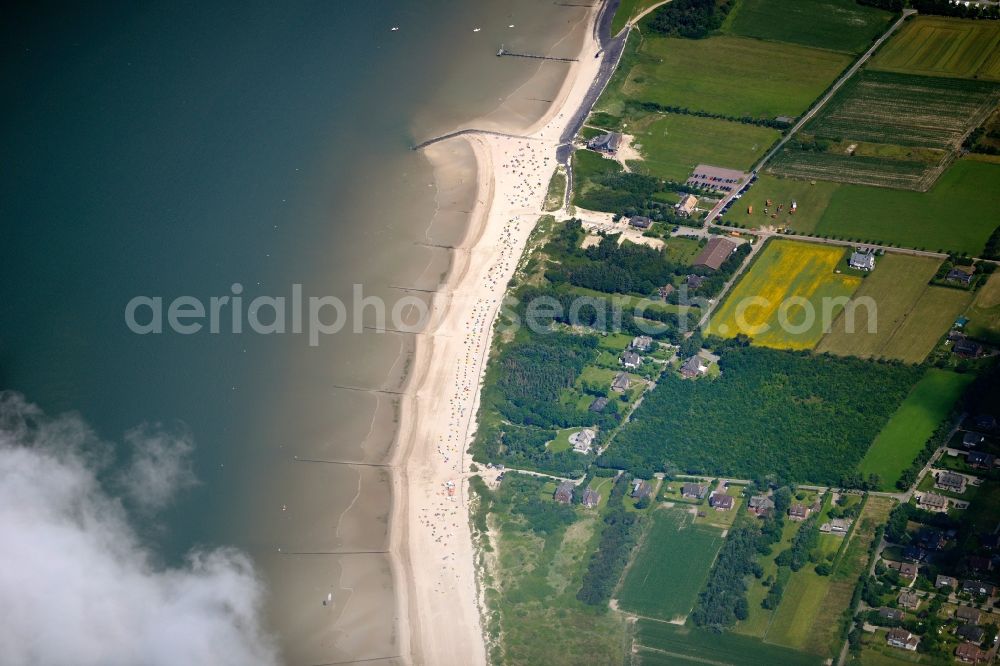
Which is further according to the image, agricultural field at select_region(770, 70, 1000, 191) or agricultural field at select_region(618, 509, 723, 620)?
agricultural field at select_region(770, 70, 1000, 191)

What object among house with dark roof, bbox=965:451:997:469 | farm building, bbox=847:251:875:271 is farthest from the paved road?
house with dark roof, bbox=965:451:997:469

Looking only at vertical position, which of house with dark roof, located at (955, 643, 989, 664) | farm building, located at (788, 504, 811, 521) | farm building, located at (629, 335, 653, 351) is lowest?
house with dark roof, located at (955, 643, 989, 664)

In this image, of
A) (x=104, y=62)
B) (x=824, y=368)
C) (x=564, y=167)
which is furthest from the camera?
(x=104, y=62)

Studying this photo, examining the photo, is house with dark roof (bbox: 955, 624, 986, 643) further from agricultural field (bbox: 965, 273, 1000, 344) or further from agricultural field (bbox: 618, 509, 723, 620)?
agricultural field (bbox: 965, 273, 1000, 344)

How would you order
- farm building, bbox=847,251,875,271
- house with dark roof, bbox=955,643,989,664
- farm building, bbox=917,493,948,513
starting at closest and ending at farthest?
house with dark roof, bbox=955,643,989,664 → farm building, bbox=917,493,948,513 → farm building, bbox=847,251,875,271

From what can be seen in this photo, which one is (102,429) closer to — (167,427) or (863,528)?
(167,427)

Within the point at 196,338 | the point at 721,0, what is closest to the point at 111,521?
the point at 196,338

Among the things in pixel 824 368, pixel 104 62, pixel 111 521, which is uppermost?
pixel 104 62
